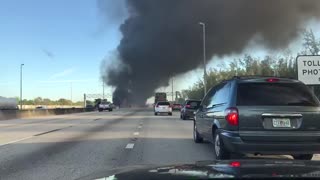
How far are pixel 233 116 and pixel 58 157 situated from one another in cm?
478

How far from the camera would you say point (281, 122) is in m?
10.6

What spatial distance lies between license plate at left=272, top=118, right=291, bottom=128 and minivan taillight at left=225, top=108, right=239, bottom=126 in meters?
0.71

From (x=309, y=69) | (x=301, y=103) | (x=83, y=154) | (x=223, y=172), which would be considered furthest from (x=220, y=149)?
(x=309, y=69)

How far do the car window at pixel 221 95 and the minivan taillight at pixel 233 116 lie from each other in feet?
1.99

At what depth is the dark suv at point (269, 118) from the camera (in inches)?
415

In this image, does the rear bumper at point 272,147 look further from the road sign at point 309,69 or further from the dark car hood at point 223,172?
the road sign at point 309,69

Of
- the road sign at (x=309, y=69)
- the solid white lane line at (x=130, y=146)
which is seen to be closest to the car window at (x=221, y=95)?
the solid white lane line at (x=130, y=146)

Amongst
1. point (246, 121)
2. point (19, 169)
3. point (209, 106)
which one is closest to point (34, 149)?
point (19, 169)

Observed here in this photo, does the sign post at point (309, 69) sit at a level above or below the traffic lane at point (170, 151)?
above

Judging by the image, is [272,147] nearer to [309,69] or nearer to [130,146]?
[130,146]

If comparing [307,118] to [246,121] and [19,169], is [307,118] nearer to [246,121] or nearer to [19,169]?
[246,121]

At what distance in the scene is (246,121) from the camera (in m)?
10.6

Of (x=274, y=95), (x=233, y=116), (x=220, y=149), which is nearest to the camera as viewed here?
(x=233, y=116)

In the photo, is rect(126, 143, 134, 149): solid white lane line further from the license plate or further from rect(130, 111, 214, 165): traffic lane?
the license plate
